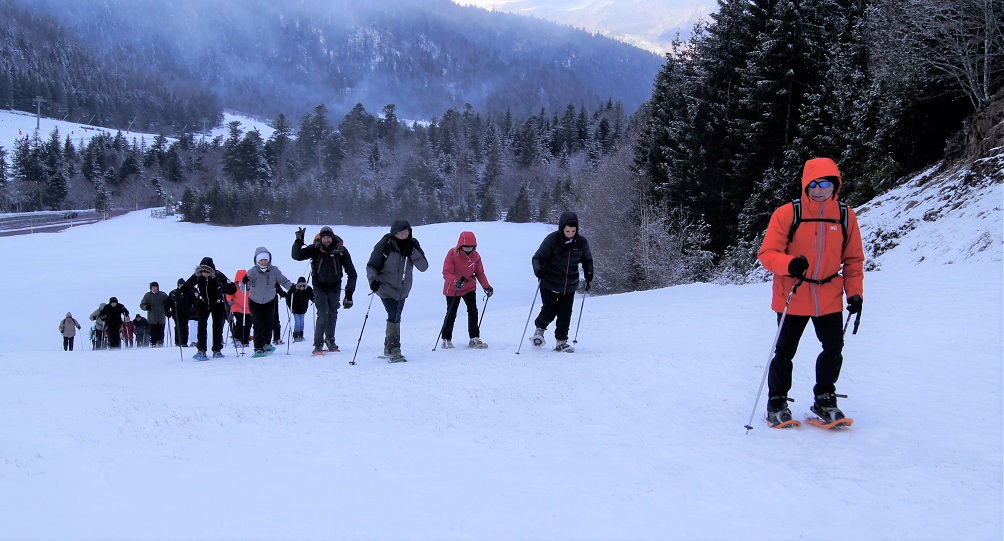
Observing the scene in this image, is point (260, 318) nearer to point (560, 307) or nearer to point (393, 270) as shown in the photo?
point (393, 270)

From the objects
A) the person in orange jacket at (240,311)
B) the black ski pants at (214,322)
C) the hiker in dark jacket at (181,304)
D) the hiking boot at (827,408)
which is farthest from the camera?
the person in orange jacket at (240,311)

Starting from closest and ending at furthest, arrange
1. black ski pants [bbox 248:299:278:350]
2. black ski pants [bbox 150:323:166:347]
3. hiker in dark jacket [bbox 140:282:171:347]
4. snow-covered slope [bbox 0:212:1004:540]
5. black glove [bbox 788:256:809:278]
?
snow-covered slope [bbox 0:212:1004:540]
black glove [bbox 788:256:809:278]
black ski pants [bbox 248:299:278:350]
hiker in dark jacket [bbox 140:282:171:347]
black ski pants [bbox 150:323:166:347]

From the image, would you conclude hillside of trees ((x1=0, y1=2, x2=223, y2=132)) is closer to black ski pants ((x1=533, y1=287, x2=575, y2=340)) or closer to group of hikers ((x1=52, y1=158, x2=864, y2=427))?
group of hikers ((x1=52, y1=158, x2=864, y2=427))

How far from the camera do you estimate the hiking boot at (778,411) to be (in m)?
4.60

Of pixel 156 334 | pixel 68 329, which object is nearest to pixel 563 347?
pixel 156 334

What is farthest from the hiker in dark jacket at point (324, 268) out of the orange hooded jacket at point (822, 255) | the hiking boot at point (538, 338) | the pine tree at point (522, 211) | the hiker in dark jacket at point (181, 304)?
the pine tree at point (522, 211)

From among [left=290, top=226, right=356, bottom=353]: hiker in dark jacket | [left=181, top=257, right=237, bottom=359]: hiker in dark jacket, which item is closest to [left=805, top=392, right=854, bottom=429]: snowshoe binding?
[left=290, top=226, right=356, bottom=353]: hiker in dark jacket

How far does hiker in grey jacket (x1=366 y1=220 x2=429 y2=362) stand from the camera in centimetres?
866

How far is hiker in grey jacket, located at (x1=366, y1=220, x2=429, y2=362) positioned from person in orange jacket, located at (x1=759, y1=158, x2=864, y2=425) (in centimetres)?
515

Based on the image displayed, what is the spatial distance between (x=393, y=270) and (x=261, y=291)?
121 inches

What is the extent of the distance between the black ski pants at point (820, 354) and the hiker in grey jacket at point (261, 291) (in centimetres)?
814

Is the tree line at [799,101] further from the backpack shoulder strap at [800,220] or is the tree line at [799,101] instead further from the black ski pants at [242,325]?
the backpack shoulder strap at [800,220]

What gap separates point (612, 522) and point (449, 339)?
23.5 feet

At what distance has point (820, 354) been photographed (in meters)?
4.51
